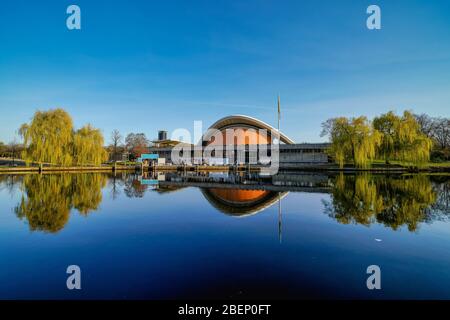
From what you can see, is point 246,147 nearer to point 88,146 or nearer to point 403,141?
point 403,141

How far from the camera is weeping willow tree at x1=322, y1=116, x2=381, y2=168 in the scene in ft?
104

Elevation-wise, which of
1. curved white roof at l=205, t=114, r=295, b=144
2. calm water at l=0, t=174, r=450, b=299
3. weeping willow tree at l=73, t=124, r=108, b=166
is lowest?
calm water at l=0, t=174, r=450, b=299

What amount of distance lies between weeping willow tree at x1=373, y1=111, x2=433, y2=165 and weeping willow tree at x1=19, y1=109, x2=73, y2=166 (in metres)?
37.8

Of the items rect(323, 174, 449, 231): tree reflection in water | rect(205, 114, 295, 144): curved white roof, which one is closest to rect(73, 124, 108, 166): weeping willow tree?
rect(323, 174, 449, 231): tree reflection in water

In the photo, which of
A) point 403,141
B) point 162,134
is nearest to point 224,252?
point 403,141

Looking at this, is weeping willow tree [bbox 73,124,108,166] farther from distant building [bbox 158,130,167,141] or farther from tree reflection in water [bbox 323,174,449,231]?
distant building [bbox 158,130,167,141]

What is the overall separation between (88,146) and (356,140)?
108ft

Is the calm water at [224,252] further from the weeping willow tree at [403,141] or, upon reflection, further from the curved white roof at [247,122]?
the curved white roof at [247,122]

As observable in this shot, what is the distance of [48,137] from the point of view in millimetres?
28516

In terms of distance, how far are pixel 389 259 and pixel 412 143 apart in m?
33.5

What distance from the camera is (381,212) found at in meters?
8.72

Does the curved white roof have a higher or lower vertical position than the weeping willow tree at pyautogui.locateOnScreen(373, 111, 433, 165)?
higher
